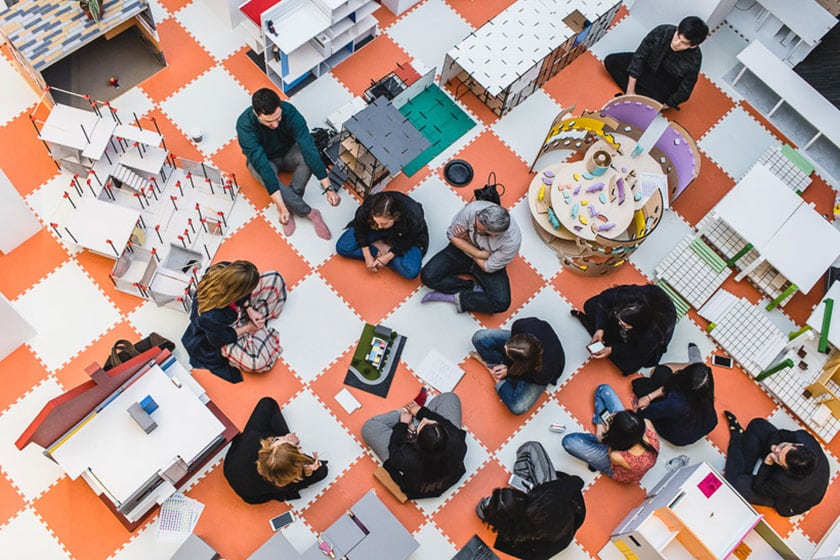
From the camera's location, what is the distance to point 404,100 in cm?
799

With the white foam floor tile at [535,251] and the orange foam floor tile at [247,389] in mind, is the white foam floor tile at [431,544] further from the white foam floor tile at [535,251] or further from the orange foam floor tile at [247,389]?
the white foam floor tile at [535,251]

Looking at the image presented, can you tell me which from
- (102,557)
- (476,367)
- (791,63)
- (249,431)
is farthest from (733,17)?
(102,557)

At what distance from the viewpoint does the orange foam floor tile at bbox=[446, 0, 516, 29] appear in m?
8.65

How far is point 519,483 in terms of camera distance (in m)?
6.70

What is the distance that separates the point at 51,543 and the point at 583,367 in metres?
5.04

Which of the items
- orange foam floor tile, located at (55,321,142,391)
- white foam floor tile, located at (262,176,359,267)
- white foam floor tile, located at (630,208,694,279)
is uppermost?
orange foam floor tile, located at (55,321,142,391)

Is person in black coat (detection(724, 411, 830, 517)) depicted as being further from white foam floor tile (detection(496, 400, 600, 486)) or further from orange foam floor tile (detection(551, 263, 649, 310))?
orange foam floor tile (detection(551, 263, 649, 310))

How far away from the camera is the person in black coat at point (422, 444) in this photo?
594 cm

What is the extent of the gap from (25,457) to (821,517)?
289 inches

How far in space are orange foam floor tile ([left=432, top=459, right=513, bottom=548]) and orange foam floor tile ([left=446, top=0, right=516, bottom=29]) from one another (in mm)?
5088

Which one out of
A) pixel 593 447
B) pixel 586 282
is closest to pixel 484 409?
pixel 593 447

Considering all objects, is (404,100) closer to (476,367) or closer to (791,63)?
(476,367)

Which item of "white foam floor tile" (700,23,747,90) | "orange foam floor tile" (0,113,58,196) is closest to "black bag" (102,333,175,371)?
"orange foam floor tile" (0,113,58,196)

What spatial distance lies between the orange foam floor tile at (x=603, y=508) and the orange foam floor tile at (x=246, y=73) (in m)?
5.17
